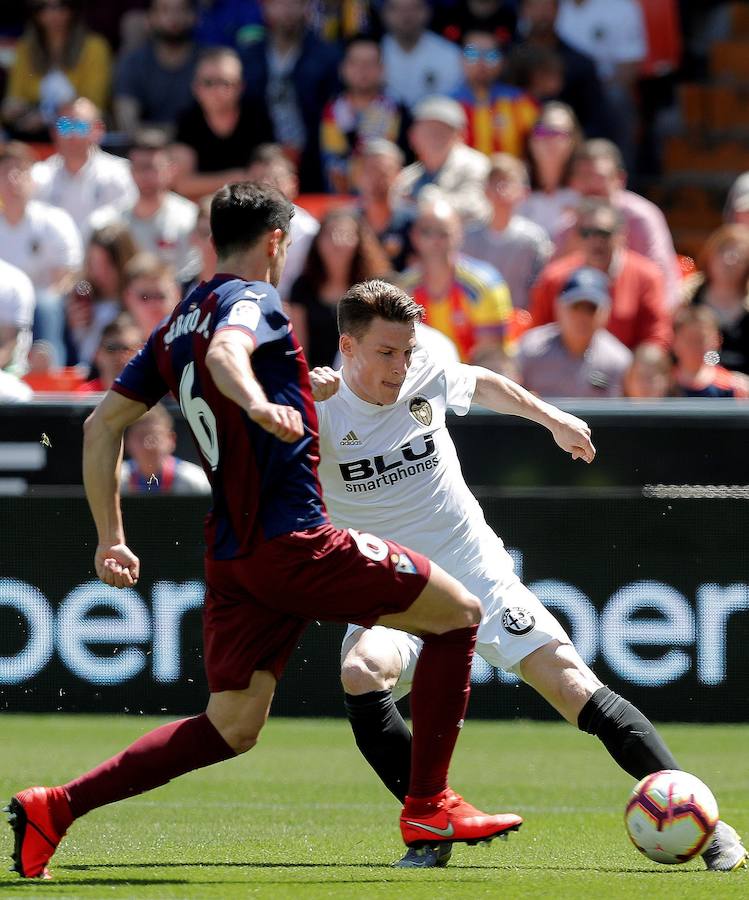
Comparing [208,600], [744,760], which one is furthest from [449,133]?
[208,600]

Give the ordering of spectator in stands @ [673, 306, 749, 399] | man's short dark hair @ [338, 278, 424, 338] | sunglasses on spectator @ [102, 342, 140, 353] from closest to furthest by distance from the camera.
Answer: man's short dark hair @ [338, 278, 424, 338] → sunglasses on spectator @ [102, 342, 140, 353] → spectator in stands @ [673, 306, 749, 399]

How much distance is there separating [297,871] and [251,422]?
4.86 feet

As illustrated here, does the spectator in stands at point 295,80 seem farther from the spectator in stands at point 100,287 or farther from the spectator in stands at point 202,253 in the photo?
the spectator in stands at point 100,287

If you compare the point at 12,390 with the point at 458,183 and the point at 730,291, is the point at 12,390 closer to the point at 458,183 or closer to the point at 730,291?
the point at 458,183

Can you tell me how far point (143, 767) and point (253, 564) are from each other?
2.53 feet

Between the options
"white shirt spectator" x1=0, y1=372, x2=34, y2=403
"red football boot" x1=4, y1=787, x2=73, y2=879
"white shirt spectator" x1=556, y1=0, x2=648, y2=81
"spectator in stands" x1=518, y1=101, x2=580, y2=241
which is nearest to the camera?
"red football boot" x1=4, y1=787, x2=73, y2=879

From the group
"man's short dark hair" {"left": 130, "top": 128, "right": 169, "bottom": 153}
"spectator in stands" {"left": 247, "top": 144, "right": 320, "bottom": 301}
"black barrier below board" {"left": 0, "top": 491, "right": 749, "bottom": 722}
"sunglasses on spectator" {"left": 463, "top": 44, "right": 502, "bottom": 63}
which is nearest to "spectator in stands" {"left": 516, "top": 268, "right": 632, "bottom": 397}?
"black barrier below board" {"left": 0, "top": 491, "right": 749, "bottom": 722}

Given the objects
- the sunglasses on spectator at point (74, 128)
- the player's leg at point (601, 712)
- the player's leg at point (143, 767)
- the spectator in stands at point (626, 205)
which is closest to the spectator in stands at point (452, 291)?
the spectator in stands at point (626, 205)

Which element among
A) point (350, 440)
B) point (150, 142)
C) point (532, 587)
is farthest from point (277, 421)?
point (150, 142)

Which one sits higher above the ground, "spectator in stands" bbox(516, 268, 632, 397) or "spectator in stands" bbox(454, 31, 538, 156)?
"spectator in stands" bbox(454, 31, 538, 156)

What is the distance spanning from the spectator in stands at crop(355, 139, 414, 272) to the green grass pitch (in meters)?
3.83

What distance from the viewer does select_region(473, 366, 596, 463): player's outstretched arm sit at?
19.8ft

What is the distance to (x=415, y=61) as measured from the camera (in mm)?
14430

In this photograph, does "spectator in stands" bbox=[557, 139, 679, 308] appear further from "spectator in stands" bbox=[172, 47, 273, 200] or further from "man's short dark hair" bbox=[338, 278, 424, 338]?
"man's short dark hair" bbox=[338, 278, 424, 338]
